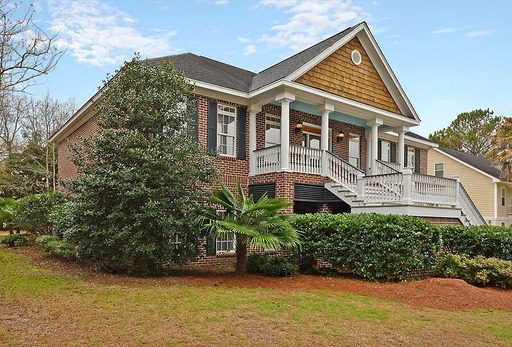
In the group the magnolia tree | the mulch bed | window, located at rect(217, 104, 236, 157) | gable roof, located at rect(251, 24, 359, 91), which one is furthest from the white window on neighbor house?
the magnolia tree

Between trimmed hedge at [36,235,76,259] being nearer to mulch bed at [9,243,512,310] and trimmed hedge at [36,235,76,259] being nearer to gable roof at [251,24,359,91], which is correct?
mulch bed at [9,243,512,310]

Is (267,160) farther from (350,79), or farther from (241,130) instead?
(350,79)

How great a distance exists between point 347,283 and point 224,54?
1474cm

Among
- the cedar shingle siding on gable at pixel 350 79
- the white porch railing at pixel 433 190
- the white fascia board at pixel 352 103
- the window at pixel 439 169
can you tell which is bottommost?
the white porch railing at pixel 433 190

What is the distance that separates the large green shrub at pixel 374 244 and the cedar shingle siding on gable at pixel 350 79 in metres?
5.45

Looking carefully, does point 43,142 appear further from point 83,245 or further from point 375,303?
point 375,303

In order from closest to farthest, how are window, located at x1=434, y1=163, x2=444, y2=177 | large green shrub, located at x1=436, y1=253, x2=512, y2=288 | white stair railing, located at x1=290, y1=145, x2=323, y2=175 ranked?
large green shrub, located at x1=436, y1=253, x2=512, y2=288, white stair railing, located at x1=290, y1=145, x2=323, y2=175, window, located at x1=434, y1=163, x2=444, y2=177

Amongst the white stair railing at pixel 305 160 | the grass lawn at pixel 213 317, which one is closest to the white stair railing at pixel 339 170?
the white stair railing at pixel 305 160

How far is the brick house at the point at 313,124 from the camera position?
514 inches

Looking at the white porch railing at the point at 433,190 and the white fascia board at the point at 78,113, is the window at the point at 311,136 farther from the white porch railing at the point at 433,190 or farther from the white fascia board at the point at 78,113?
the white fascia board at the point at 78,113

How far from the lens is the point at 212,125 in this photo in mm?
13234

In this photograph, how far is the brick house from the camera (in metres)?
13.1

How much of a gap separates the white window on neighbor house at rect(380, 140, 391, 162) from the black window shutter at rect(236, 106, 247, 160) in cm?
844

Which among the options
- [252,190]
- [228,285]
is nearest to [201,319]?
[228,285]
